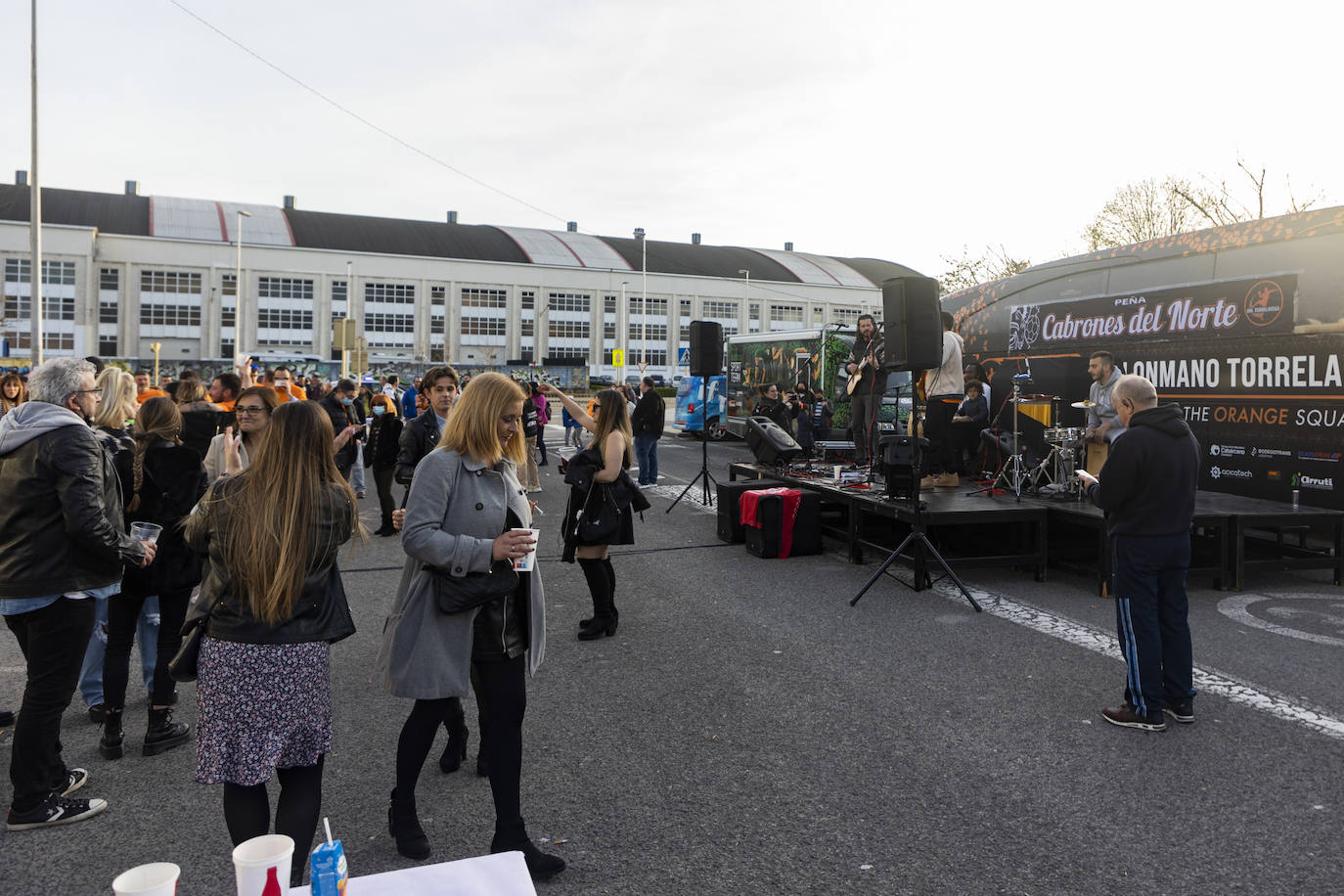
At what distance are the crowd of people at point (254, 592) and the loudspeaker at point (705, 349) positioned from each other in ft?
32.1

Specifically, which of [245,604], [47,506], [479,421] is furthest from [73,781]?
[479,421]

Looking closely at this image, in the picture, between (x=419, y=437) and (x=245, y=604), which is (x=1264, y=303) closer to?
(x=419, y=437)

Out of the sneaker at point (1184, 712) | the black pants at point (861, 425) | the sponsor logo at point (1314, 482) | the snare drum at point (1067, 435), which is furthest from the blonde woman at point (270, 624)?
the black pants at point (861, 425)

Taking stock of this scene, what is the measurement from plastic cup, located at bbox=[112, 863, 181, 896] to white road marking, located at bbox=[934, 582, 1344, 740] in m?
5.14

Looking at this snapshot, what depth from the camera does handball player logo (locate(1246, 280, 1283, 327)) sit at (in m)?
8.39

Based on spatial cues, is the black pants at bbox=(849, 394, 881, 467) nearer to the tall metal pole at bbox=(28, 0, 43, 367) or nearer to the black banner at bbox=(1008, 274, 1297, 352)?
the black banner at bbox=(1008, 274, 1297, 352)

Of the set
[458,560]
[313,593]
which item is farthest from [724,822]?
[313,593]

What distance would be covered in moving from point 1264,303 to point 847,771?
23.2ft

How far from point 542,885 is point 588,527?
3290 millimetres

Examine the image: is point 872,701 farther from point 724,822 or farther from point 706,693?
point 724,822

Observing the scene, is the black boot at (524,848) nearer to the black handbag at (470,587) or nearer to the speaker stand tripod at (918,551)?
the black handbag at (470,587)

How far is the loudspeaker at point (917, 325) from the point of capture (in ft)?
26.8

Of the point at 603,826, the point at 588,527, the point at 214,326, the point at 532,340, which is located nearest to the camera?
the point at 603,826

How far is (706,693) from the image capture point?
5.16 metres
